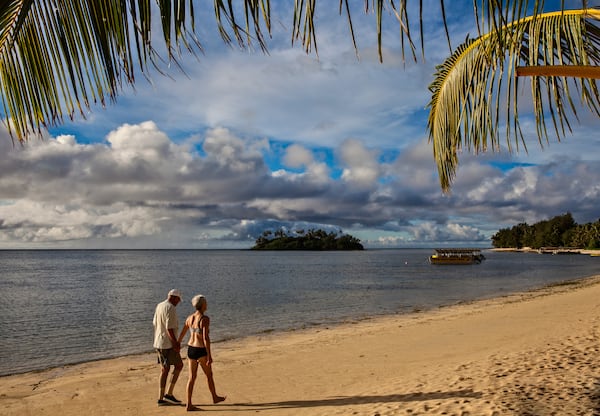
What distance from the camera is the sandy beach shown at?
7344mm

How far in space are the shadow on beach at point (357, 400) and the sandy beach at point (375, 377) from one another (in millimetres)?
18

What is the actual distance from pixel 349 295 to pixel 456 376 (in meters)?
27.6

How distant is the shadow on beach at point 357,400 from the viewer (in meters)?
7.59

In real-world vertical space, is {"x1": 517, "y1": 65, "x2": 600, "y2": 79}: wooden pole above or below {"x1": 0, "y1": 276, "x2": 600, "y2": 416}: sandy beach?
above

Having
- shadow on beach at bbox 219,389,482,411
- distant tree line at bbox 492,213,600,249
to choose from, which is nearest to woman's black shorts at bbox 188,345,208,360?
shadow on beach at bbox 219,389,482,411

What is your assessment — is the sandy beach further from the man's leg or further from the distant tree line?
the distant tree line

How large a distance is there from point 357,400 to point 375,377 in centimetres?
199

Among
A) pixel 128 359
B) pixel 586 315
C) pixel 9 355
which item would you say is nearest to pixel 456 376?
pixel 128 359

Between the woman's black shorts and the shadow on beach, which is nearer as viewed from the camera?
the woman's black shorts

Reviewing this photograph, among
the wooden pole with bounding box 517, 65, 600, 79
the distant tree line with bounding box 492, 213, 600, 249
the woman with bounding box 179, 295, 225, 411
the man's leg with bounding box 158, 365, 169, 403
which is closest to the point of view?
the wooden pole with bounding box 517, 65, 600, 79

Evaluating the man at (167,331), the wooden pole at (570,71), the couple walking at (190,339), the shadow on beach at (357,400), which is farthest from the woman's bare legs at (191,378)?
the wooden pole at (570,71)

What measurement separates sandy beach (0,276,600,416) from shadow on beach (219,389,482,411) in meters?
0.02

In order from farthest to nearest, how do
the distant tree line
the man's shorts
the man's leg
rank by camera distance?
the distant tree line, the man's leg, the man's shorts

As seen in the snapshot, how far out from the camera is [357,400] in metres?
8.12
